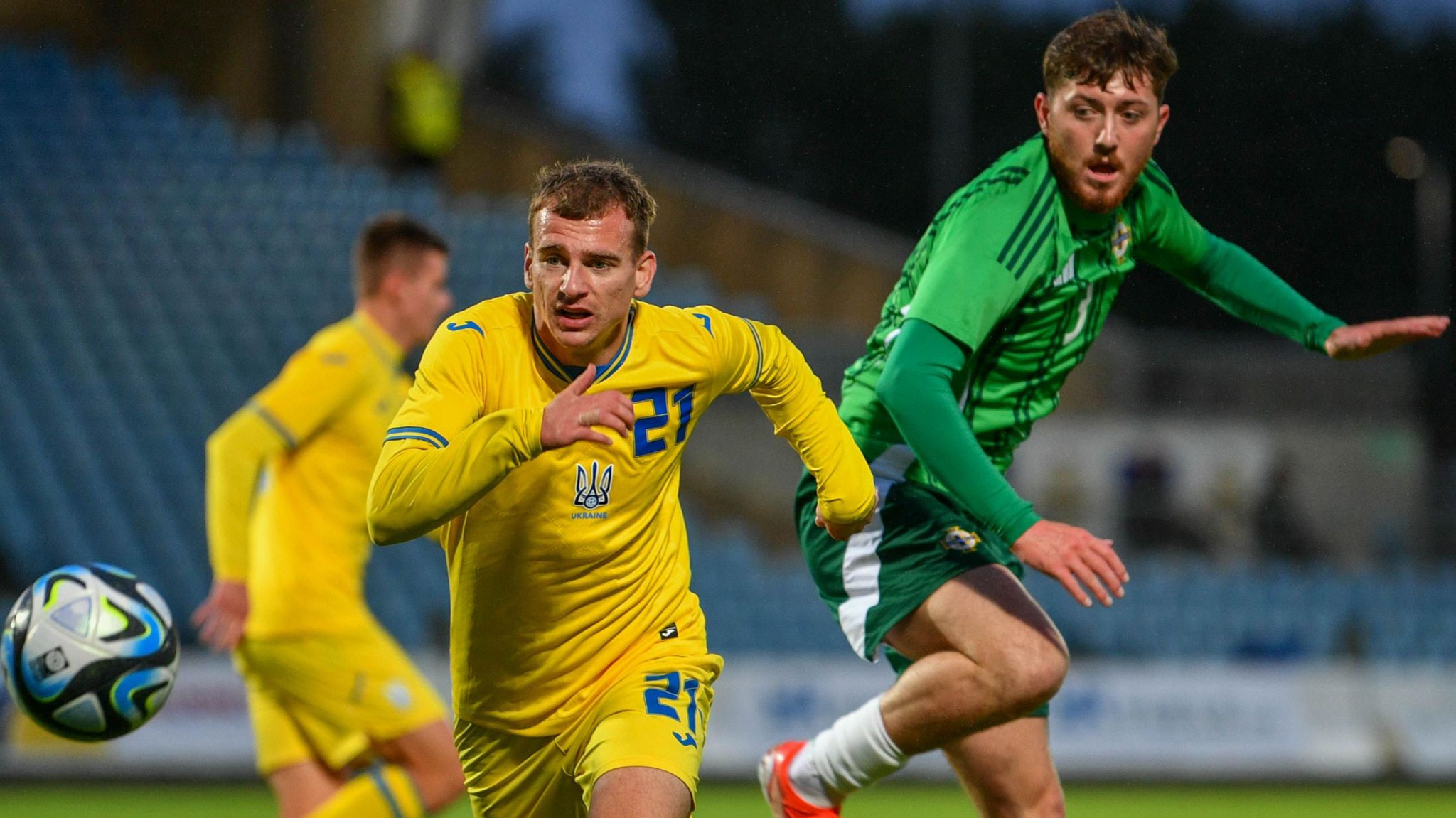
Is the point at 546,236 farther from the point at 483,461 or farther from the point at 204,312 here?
the point at 204,312

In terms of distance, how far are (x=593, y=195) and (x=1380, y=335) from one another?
208cm

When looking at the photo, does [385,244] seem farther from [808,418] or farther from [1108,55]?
[1108,55]

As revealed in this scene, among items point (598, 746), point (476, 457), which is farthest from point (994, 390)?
point (476, 457)

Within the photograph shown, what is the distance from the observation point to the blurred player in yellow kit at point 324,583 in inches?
209

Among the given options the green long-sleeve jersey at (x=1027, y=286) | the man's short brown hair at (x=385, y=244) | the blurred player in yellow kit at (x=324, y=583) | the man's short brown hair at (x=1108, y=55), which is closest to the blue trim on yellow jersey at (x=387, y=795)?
the blurred player in yellow kit at (x=324, y=583)

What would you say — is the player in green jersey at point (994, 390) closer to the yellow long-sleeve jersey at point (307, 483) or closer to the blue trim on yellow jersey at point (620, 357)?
the blue trim on yellow jersey at point (620, 357)

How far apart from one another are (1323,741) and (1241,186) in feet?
20.4

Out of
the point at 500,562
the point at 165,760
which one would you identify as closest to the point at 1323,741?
the point at 165,760

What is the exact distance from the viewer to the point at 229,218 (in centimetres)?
1652

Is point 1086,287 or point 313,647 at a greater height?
point 1086,287

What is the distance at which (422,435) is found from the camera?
126 inches

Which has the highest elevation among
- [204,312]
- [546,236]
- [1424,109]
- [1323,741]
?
[546,236]

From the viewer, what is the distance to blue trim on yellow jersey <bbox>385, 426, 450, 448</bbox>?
3.21 meters

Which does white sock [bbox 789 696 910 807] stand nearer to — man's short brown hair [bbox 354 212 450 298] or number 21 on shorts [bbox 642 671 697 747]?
number 21 on shorts [bbox 642 671 697 747]
